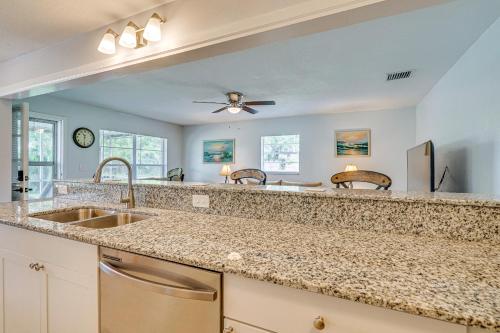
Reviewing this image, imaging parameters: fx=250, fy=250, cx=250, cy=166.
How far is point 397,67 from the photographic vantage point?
9.62 feet

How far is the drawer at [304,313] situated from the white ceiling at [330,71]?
2.16m

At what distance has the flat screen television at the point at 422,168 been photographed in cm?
237

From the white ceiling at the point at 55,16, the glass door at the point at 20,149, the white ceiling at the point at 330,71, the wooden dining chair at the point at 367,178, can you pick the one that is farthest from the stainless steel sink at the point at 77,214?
the white ceiling at the point at 330,71

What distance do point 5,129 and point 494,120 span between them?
15.4ft

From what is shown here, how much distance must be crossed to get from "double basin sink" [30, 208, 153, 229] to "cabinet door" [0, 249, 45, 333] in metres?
0.29

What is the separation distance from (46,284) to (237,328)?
3.39 ft

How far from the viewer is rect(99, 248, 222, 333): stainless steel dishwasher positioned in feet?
2.65

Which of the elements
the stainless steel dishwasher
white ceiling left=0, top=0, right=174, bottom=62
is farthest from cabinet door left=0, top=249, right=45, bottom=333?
white ceiling left=0, top=0, right=174, bottom=62

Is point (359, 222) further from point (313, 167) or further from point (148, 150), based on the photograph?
point (148, 150)

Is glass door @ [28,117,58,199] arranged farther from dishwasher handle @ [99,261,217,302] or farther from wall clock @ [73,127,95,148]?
dishwasher handle @ [99,261,217,302]

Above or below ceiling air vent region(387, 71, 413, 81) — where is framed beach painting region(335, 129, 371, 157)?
below

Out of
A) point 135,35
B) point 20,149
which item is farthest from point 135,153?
point 135,35

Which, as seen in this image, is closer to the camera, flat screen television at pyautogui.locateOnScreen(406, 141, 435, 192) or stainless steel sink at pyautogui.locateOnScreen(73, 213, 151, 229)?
stainless steel sink at pyautogui.locateOnScreen(73, 213, 151, 229)

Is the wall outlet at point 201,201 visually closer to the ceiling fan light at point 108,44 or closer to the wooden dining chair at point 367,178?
the wooden dining chair at point 367,178
